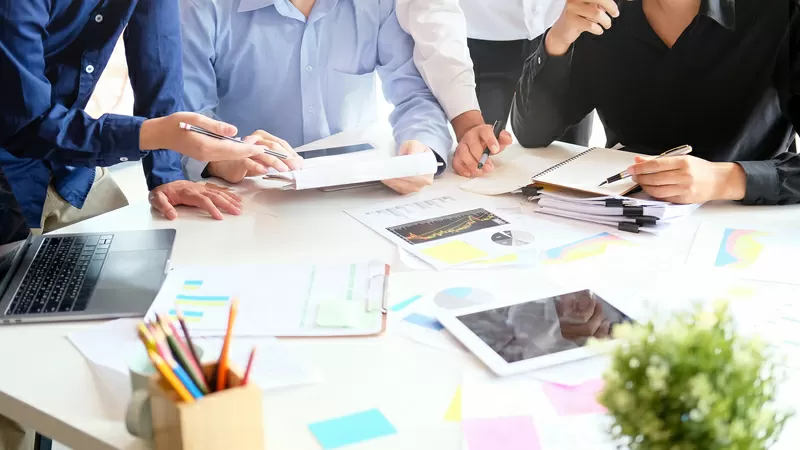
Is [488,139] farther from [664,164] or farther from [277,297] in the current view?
[277,297]

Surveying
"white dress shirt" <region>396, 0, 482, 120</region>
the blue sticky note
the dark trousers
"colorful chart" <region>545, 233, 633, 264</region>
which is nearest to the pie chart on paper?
"colorful chart" <region>545, 233, 633, 264</region>

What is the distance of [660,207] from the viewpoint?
1.23 m

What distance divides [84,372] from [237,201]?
1.84ft

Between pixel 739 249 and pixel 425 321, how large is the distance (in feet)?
1.77

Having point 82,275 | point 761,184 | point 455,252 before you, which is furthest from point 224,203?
point 761,184

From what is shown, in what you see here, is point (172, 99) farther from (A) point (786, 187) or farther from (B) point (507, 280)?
(A) point (786, 187)

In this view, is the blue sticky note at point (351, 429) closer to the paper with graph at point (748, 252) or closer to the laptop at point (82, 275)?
the laptop at point (82, 275)

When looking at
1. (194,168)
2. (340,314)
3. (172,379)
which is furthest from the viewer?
(194,168)

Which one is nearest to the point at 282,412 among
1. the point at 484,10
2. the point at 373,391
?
the point at 373,391

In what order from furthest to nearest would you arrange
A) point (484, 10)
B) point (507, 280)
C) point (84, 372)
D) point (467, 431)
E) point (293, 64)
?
point (484, 10) → point (293, 64) → point (507, 280) → point (84, 372) → point (467, 431)

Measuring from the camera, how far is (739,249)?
1151 mm

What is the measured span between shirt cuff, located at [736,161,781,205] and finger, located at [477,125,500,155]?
47cm

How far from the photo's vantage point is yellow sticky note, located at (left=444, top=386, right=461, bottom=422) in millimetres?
758

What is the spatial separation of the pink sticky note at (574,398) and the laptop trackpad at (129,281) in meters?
0.53
